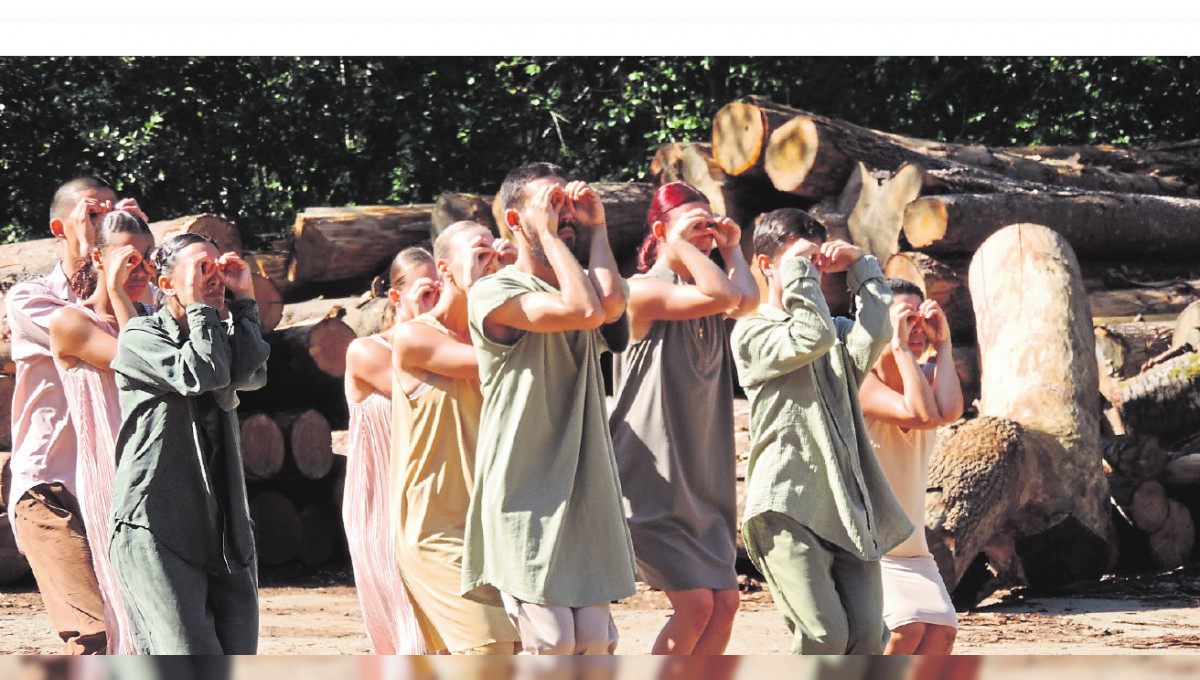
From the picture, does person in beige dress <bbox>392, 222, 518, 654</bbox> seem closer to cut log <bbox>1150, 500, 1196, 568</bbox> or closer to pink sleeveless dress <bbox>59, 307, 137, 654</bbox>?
pink sleeveless dress <bbox>59, 307, 137, 654</bbox>

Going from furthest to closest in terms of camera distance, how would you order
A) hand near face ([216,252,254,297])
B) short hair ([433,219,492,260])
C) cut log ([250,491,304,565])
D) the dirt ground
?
cut log ([250,491,304,565]) < the dirt ground < short hair ([433,219,492,260]) < hand near face ([216,252,254,297])

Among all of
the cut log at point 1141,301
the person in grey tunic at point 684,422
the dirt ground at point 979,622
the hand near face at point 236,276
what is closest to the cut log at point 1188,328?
the cut log at point 1141,301

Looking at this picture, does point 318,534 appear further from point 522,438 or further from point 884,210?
point 522,438

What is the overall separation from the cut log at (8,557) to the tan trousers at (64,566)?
3618mm

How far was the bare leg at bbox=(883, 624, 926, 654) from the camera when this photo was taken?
485 cm

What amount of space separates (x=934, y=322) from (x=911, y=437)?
0.43m

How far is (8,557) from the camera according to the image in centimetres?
852

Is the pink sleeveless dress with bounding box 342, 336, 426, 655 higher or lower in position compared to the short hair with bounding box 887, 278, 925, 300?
lower

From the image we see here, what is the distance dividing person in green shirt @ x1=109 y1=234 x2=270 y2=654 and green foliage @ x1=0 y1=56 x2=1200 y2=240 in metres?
8.11

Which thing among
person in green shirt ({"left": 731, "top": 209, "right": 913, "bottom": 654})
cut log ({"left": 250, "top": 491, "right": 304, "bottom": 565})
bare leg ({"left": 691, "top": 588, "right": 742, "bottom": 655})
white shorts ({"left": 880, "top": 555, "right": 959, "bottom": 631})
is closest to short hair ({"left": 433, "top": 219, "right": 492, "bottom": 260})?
person in green shirt ({"left": 731, "top": 209, "right": 913, "bottom": 654})

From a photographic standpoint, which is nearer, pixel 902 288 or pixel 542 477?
pixel 542 477

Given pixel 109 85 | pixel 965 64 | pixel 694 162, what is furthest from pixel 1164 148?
pixel 109 85

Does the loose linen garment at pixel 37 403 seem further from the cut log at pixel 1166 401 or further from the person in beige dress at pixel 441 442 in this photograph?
the cut log at pixel 1166 401

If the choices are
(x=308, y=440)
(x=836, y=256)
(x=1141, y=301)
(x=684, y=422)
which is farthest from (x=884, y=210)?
(x=684, y=422)
